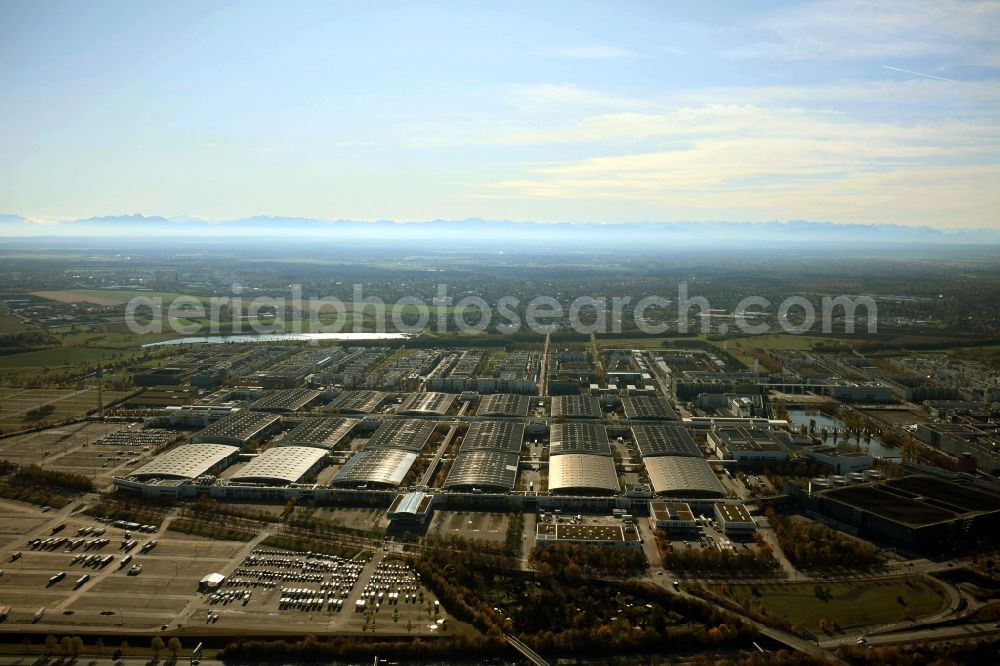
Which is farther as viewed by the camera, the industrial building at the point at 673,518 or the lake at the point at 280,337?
the lake at the point at 280,337

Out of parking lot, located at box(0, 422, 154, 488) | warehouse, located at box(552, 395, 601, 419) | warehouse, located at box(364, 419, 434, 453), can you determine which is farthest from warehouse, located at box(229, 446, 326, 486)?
warehouse, located at box(552, 395, 601, 419)

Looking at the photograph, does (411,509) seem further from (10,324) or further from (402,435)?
(10,324)

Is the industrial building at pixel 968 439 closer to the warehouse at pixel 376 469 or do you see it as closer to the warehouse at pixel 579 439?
the warehouse at pixel 579 439

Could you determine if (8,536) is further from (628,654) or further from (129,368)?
(129,368)

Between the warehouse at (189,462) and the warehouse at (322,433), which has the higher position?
the warehouse at (322,433)

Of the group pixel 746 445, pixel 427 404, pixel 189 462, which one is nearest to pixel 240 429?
pixel 189 462

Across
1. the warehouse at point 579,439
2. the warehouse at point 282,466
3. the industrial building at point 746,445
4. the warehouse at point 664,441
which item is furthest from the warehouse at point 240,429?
the industrial building at point 746,445

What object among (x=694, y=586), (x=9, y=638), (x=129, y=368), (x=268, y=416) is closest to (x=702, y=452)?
(x=694, y=586)
